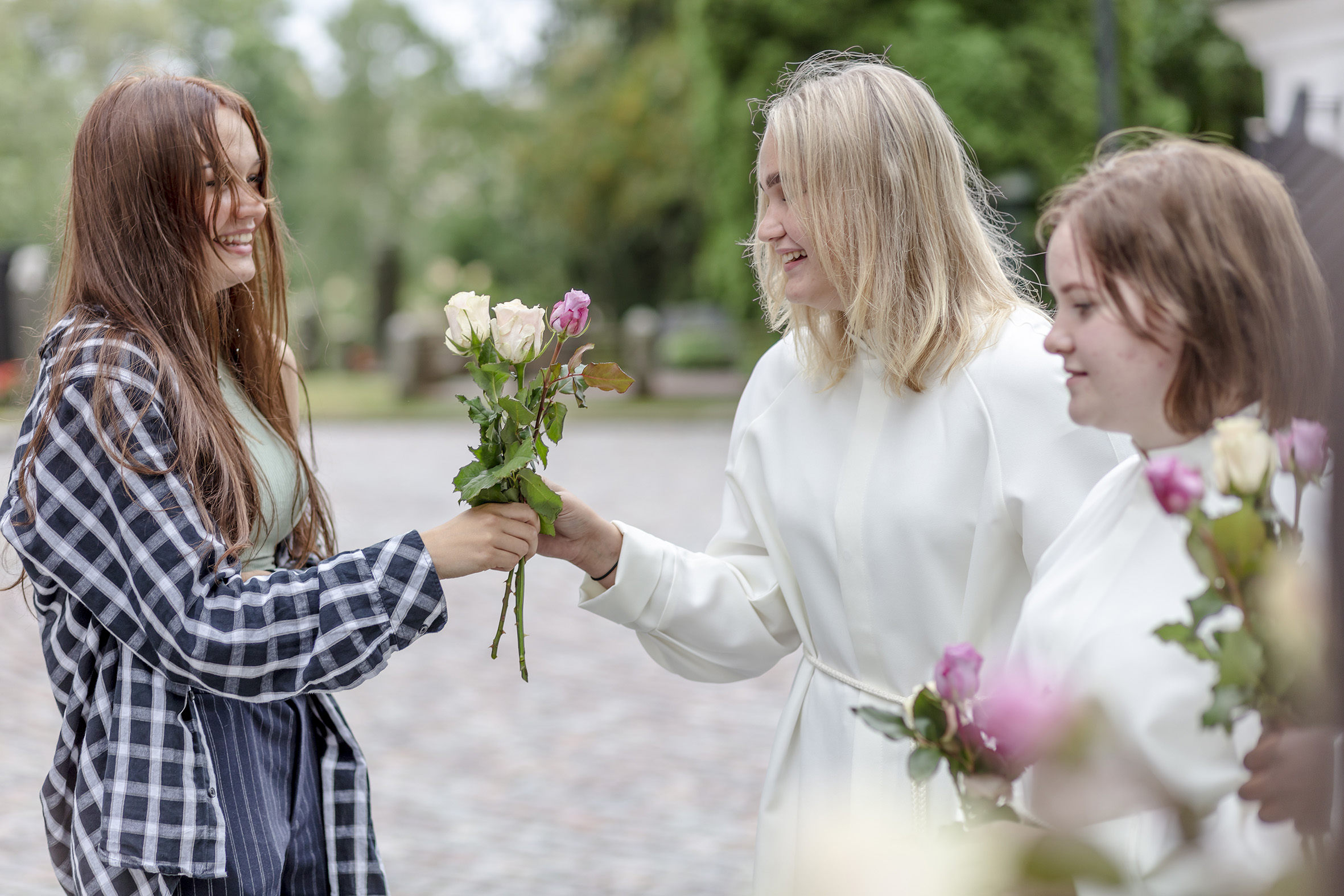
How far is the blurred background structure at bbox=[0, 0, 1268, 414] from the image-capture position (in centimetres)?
1739

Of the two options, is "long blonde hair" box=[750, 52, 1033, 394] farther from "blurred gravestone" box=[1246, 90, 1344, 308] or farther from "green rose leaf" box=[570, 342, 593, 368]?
"blurred gravestone" box=[1246, 90, 1344, 308]

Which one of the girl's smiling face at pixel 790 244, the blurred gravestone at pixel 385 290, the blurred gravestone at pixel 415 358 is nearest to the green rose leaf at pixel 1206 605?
the girl's smiling face at pixel 790 244

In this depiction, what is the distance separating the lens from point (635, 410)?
21.7 m

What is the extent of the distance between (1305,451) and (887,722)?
385 millimetres

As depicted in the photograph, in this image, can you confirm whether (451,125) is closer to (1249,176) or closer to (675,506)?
(675,506)

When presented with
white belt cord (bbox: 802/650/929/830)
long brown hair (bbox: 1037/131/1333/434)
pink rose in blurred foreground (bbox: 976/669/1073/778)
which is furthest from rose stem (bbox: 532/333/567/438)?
pink rose in blurred foreground (bbox: 976/669/1073/778)

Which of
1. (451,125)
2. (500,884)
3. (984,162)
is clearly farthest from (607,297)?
(500,884)

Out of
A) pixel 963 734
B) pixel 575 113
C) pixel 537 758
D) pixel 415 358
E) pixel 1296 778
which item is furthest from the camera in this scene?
pixel 415 358

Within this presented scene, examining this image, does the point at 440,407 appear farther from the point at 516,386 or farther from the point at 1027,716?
the point at 1027,716

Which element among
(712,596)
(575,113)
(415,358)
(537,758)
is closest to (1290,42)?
(537,758)

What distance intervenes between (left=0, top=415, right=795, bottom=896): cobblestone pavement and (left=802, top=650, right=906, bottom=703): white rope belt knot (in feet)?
5.95

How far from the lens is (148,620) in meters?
1.75

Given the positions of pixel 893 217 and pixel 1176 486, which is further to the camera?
pixel 893 217

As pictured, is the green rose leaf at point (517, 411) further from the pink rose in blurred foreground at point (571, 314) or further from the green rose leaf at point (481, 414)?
the pink rose in blurred foreground at point (571, 314)
